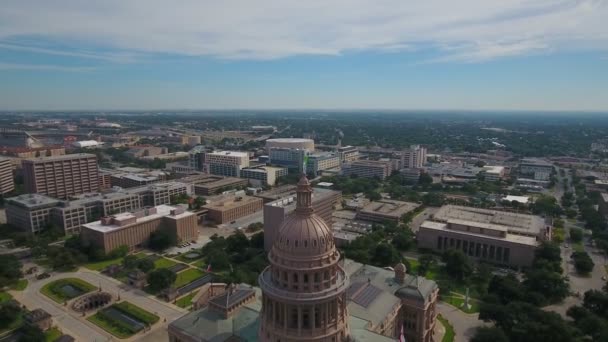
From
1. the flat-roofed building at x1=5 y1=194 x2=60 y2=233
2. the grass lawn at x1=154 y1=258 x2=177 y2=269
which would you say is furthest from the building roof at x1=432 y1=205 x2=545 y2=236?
the flat-roofed building at x1=5 y1=194 x2=60 y2=233

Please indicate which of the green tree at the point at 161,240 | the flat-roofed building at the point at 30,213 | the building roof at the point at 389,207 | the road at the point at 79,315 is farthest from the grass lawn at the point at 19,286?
the building roof at the point at 389,207

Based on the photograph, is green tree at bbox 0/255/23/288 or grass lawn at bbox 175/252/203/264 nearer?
green tree at bbox 0/255/23/288

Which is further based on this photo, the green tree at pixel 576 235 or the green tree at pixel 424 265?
the green tree at pixel 576 235

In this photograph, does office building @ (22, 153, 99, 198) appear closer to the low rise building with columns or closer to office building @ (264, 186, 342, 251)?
office building @ (264, 186, 342, 251)

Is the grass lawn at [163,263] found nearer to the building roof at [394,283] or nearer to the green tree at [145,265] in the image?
the green tree at [145,265]

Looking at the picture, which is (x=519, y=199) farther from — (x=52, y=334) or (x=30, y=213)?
(x=30, y=213)

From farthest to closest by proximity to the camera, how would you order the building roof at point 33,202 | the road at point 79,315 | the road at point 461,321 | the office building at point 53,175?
the office building at point 53,175
the building roof at point 33,202
the road at point 79,315
the road at point 461,321
